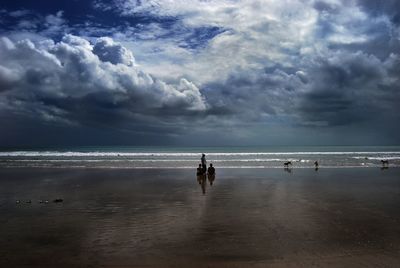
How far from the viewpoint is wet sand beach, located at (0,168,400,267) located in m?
8.66

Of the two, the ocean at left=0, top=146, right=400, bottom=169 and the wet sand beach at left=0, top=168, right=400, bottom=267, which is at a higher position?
the ocean at left=0, top=146, right=400, bottom=169

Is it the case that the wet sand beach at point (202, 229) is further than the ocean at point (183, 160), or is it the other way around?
the ocean at point (183, 160)

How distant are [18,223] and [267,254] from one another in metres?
8.64

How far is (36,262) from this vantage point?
333 inches

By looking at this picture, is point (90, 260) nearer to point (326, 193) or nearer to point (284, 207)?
point (284, 207)

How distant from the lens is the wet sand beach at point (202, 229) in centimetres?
866

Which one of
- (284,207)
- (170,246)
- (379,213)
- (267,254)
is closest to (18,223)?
(170,246)

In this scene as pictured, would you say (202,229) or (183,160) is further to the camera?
(183,160)

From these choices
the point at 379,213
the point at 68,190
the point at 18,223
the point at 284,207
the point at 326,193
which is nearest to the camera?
the point at 18,223

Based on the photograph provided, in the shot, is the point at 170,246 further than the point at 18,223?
No

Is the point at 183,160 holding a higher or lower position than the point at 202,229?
higher

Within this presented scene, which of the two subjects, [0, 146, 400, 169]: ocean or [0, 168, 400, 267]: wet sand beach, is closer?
[0, 168, 400, 267]: wet sand beach

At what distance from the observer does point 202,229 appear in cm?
1151

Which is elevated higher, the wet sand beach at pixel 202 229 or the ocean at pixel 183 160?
the ocean at pixel 183 160
